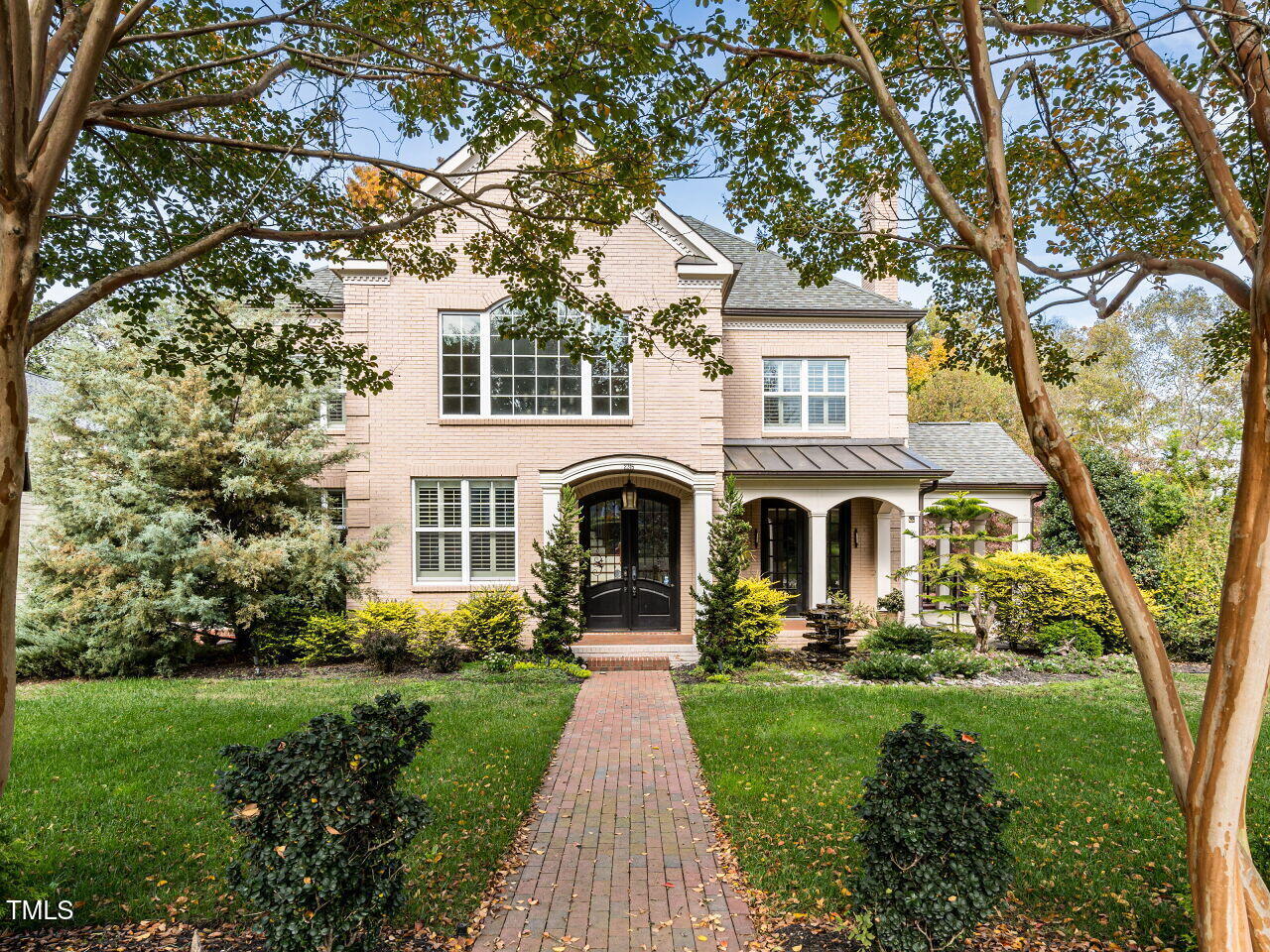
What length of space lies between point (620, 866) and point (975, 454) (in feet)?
46.9

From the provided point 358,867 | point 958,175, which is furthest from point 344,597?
point 958,175

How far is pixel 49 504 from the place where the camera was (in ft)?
34.5

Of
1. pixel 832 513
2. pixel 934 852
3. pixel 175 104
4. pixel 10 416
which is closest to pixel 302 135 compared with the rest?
pixel 175 104

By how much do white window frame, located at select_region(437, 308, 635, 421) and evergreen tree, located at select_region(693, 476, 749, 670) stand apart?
2.84 metres

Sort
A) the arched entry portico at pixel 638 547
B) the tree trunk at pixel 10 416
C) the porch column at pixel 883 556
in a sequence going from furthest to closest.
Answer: the porch column at pixel 883 556
the arched entry portico at pixel 638 547
the tree trunk at pixel 10 416

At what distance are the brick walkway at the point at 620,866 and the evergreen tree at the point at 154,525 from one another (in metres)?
6.35

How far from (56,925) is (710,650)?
843cm

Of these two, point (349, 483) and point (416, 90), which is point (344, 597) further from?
point (416, 90)

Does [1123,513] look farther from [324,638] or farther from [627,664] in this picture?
[324,638]

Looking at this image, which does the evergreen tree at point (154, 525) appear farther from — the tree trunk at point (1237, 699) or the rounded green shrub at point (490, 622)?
the tree trunk at point (1237, 699)

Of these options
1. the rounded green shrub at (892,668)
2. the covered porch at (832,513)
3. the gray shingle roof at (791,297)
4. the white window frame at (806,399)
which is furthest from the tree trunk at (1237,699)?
the white window frame at (806,399)

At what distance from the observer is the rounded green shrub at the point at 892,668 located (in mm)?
10461

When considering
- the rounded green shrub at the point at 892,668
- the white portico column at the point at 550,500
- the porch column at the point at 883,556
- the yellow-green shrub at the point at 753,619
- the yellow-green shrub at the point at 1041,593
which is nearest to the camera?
the rounded green shrub at the point at 892,668

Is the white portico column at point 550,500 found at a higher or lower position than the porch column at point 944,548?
higher
